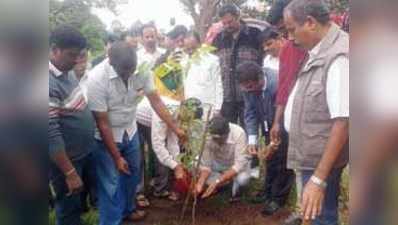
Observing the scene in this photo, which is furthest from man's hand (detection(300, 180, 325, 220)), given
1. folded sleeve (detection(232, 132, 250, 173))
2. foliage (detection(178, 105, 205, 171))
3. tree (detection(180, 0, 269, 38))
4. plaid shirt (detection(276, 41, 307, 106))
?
tree (detection(180, 0, 269, 38))

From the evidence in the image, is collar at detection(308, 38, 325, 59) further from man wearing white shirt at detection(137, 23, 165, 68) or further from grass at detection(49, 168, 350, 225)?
man wearing white shirt at detection(137, 23, 165, 68)

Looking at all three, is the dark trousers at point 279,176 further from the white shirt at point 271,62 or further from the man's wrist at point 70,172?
the man's wrist at point 70,172

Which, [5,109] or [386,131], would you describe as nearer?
[386,131]

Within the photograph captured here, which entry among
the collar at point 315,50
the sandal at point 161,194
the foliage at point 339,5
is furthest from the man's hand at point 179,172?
the foliage at point 339,5

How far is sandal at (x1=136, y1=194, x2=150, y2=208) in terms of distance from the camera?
3131 millimetres

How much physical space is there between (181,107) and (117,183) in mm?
539

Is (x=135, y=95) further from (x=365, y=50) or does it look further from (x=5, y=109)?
(x=365, y=50)

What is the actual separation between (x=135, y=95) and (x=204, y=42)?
1.51 ft

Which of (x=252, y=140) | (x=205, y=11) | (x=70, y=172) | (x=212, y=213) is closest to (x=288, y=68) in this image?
(x=252, y=140)

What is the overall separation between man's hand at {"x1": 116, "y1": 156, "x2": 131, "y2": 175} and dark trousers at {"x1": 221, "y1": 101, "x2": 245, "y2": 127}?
0.59 m

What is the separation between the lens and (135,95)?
3102mm

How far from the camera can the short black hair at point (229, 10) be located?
3.04 meters

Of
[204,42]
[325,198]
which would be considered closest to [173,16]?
[204,42]

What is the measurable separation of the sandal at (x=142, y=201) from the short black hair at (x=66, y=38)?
0.85 meters
